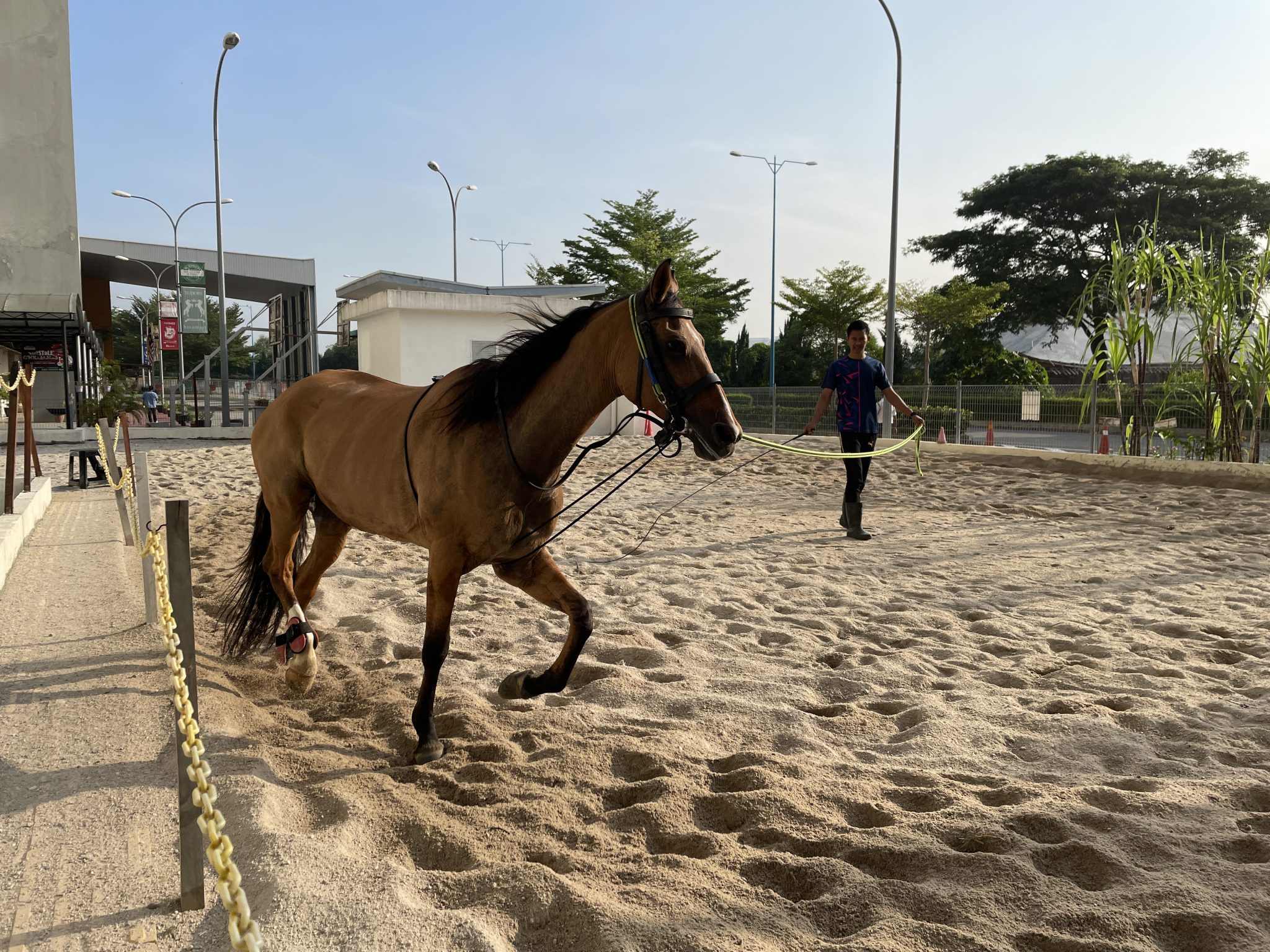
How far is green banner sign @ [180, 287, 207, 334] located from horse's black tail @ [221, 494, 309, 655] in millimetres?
20278

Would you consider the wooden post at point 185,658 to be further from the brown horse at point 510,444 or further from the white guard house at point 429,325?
the white guard house at point 429,325

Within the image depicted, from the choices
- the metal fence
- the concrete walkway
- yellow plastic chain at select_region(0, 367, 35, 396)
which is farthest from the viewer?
the metal fence

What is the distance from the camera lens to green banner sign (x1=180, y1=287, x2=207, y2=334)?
22.5m

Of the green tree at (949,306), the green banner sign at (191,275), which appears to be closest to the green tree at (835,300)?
the green tree at (949,306)

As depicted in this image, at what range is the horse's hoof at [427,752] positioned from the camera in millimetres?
3242

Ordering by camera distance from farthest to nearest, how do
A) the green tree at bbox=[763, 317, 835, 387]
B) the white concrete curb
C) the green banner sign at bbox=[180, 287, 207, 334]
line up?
1. the green tree at bbox=[763, 317, 835, 387]
2. the green banner sign at bbox=[180, 287, 207, 334]
3. the white concrete curb

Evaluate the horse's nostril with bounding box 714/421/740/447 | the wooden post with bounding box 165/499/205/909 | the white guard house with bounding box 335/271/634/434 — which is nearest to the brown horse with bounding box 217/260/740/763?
the horse's nostril with bounding box 714/421/740/447

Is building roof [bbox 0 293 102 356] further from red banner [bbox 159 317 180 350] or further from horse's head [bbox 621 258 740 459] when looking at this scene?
horse's head [bbox 621 258 740 459]

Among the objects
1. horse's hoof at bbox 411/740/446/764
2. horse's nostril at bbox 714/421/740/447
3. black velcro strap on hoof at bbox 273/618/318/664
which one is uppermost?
horse's nostril at bbox 714/421/740/447

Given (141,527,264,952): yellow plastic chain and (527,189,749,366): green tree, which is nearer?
(141,527,264,952): yellow plastic chain

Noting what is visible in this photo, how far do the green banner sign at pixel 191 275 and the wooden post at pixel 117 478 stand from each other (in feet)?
56.9

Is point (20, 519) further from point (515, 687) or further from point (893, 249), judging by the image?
point (893, 249)

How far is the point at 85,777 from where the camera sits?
2.94m

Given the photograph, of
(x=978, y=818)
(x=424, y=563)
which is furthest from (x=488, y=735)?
(x=424, y=563)
